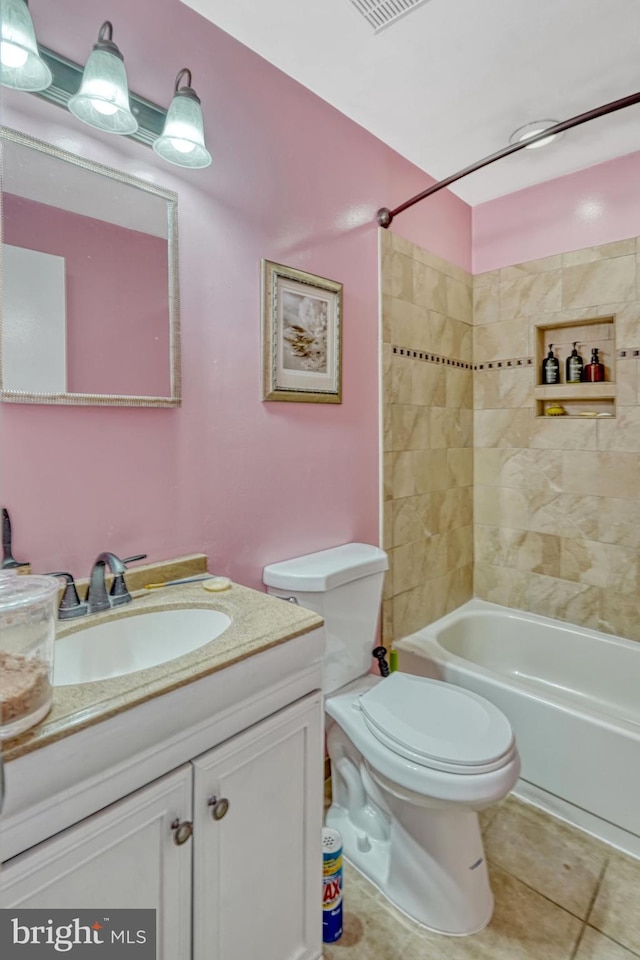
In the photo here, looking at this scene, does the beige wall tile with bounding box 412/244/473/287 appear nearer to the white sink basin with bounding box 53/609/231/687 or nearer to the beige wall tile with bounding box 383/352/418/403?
the beige wall tile with bounding box 383/352/418/403

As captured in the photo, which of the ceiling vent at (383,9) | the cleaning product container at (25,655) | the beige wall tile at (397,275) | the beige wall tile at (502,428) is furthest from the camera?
the beige wall tile at (502,428)

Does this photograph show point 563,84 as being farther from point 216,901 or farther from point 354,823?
point 354,823

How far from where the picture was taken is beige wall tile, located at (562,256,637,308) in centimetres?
211

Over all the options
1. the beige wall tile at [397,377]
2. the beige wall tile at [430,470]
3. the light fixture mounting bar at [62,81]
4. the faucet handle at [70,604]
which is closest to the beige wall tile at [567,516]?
the beige wall tile at [430,470]

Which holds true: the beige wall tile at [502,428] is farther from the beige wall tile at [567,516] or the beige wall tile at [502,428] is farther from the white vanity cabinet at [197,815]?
the white vanity cabinet at [197,815]

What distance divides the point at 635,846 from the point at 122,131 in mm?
2531

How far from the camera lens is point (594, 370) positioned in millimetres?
2238

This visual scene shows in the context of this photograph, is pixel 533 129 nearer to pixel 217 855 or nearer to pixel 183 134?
pixel 183 134

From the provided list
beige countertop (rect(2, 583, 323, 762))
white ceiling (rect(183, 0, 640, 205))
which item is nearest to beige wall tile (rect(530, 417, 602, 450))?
white ceiling (rect(183, 0, 640, 205))

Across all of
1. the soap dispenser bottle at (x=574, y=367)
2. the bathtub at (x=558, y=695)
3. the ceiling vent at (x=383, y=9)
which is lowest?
the bathtub at (x=558, y=695)

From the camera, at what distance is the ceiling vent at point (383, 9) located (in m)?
1.33

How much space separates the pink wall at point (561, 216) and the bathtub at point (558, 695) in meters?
1.78

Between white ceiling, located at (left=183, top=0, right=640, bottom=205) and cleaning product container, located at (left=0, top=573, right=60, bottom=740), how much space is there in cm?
158

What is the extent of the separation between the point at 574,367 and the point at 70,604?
2277 millimetres
